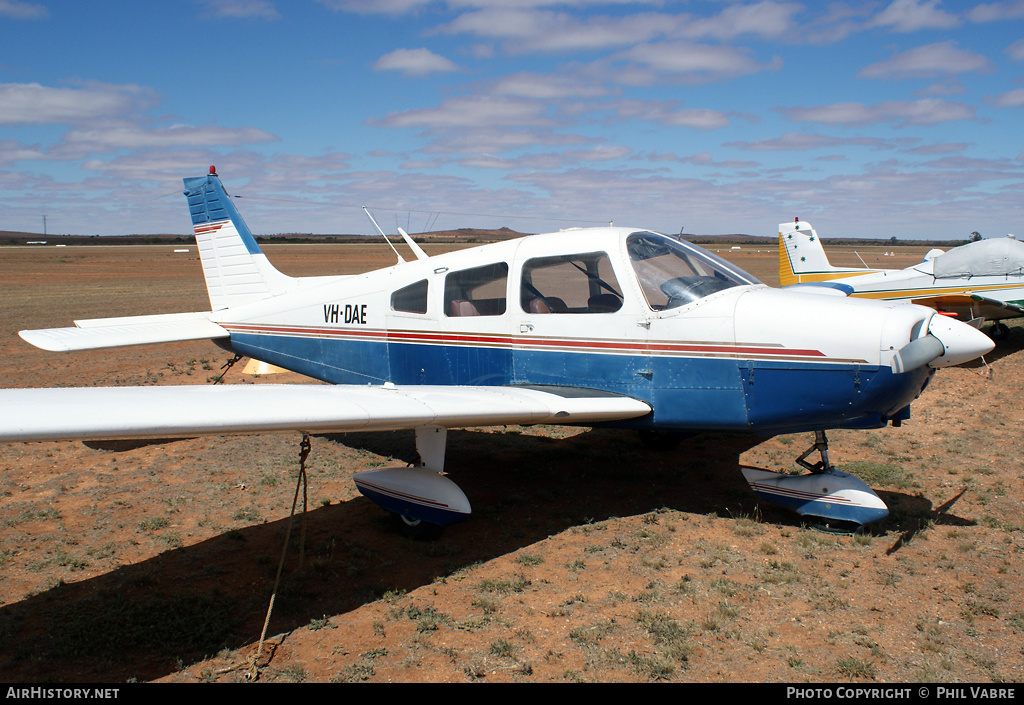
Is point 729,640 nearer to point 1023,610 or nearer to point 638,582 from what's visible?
point 638,582

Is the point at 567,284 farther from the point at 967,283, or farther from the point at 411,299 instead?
the point at 967,283

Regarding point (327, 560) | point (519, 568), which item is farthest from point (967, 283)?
point (327, 560)

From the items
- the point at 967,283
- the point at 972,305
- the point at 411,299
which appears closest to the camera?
the point at 411,299

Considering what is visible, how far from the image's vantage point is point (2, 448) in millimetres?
7938

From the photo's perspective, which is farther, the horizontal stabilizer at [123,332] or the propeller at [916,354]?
the horizontal stabilizer at [123,332]

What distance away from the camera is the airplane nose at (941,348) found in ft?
15.0

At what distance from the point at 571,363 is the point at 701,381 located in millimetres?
1197

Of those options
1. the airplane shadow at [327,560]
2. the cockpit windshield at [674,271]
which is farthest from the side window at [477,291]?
the airplane shadow at [327,560]

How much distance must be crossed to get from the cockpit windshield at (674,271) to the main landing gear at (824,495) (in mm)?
1575

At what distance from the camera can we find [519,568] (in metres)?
4.94

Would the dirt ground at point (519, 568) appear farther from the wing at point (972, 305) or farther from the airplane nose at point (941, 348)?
the wing at point (972, 305)

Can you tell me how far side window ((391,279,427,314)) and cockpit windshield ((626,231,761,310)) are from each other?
7.39 ft
